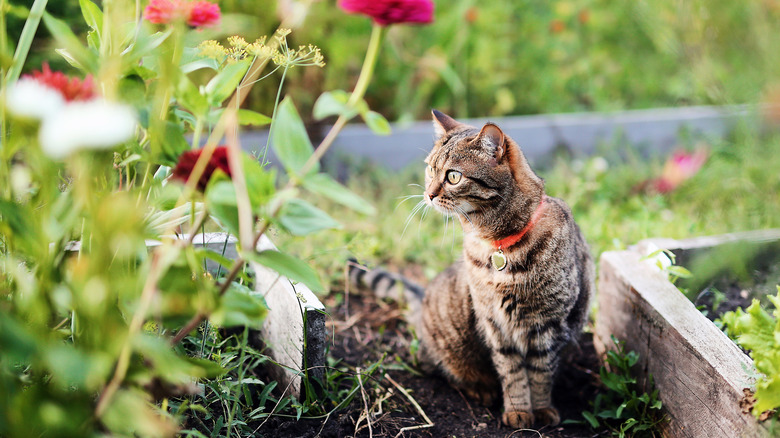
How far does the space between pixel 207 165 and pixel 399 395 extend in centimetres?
103

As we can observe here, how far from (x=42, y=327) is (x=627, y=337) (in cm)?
149

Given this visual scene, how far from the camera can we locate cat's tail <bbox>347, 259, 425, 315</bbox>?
2.09m

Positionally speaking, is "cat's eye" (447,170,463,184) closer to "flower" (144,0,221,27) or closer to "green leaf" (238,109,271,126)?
"green leaf" (238,109,271,126)

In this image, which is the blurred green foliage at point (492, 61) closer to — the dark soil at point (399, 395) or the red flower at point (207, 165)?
the dark soil at point (399, 395)

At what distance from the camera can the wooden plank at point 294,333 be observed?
1.39m

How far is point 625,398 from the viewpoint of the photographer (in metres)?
1.61

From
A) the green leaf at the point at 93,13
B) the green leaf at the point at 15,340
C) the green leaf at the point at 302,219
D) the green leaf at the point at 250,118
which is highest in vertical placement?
the green leaf at the point at 93,13

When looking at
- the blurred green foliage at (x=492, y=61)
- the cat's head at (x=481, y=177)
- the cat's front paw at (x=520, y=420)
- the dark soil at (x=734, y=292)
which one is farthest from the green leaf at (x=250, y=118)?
the blurred green foliage at (x=492, y=61)

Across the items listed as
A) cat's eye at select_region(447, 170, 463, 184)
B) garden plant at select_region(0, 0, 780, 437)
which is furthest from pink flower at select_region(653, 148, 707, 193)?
cat's eye at select_region(447, 170, 463, 184)

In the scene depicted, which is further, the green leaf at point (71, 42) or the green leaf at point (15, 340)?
the green leaf at point (71, 42)

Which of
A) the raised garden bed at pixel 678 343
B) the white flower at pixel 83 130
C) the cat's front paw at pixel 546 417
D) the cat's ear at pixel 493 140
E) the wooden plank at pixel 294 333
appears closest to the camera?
the white flower at pixel 83 130

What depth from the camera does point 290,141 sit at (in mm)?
849

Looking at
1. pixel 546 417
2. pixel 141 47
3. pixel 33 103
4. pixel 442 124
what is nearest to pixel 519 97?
pixel 442 124

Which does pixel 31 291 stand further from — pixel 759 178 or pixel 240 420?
pixel 759 178
